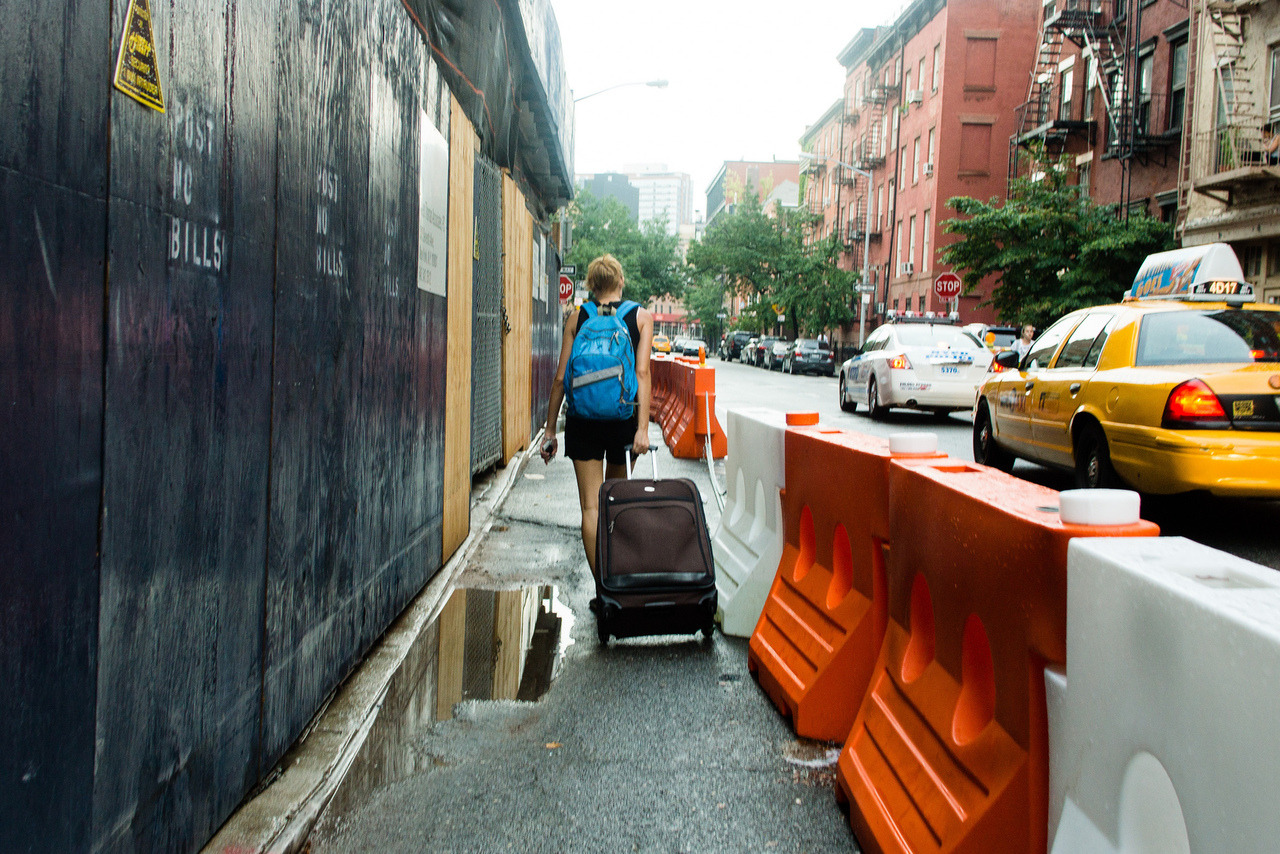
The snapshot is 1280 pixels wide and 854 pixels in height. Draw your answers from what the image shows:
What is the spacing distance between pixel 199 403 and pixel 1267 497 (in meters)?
6.72

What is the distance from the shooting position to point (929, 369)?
17281 millimetres

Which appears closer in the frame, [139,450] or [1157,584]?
[1157,584]

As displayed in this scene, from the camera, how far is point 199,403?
2.72 metres

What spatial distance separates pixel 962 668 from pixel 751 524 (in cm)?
275

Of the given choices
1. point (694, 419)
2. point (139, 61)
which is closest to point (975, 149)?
point (694, 419)

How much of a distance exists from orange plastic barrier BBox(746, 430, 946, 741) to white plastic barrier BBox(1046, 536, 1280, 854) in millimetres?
1319

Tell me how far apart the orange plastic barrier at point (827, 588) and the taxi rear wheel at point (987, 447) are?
6506 millimetres

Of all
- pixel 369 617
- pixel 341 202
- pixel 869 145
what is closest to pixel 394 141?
pixel 341 202

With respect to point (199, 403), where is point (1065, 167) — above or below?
above

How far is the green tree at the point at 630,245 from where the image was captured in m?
68.2

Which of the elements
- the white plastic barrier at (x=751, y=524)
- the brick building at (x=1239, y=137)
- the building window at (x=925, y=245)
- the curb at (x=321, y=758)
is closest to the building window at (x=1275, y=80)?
the brick building at (x=1239, y=137)

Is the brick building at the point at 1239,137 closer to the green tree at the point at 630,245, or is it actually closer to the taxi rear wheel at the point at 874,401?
the taxi rear wheel at the point at 874,401

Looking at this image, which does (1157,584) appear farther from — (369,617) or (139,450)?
(369,617)

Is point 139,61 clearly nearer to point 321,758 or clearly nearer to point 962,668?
point 321,758
